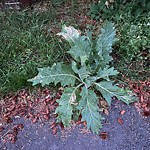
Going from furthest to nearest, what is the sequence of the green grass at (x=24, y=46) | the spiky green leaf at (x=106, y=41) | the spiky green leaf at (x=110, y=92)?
1. the green grass at (x=24, y=46)
2. the spiky green leaf at (x=106, y=41)
3. the spiky green leaf at (x=110, y=92)

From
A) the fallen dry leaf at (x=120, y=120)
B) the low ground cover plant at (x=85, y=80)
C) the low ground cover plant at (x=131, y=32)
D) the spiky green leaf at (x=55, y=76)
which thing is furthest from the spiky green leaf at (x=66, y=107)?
the low ground cover plant at (x=131, y=32)

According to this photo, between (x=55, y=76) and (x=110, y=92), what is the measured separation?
0.56 meters

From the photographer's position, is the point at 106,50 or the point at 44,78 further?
the point at 106,50

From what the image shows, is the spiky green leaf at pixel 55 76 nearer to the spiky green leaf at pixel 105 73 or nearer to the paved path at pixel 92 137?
the spiky green leaf at pixel 105 73

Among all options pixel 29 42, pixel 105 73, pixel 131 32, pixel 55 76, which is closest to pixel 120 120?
pixel 105 73

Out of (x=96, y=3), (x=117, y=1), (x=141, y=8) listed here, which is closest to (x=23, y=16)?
(x=96, y=3)

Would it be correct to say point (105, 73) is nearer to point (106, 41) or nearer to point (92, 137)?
point (106, 41)

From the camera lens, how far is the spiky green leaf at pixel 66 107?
2.74 metres

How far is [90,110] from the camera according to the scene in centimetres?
273

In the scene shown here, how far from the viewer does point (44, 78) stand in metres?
2.88

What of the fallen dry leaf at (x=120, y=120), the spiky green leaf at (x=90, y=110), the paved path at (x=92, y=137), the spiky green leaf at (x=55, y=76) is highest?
the spiky green leaf at (x=55, y=76)

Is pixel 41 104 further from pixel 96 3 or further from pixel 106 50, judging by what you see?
pixel 96 3

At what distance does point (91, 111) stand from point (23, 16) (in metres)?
1.84

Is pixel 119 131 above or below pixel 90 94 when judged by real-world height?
below
